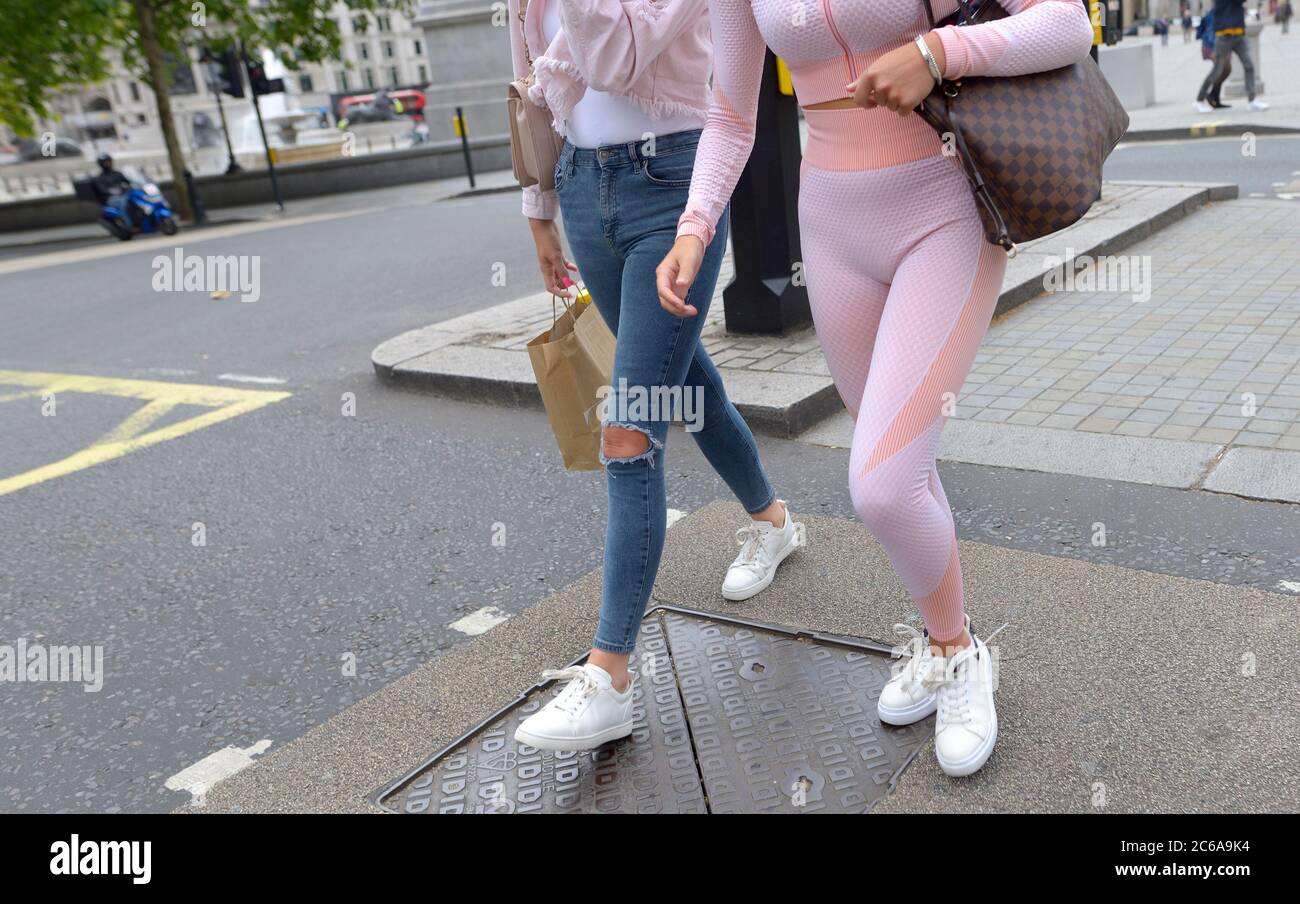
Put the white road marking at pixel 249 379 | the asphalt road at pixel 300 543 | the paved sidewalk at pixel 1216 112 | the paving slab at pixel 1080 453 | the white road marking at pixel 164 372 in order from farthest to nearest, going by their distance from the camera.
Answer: the paved sidewalk at pixel 1216 112
the white road marking at pixel 164 372
the white road marking at pixel 249 379
the paving slab at pixel 1080 453
the asphalt road at pixel 300 543

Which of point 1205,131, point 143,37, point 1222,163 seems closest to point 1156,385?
point 1222,163

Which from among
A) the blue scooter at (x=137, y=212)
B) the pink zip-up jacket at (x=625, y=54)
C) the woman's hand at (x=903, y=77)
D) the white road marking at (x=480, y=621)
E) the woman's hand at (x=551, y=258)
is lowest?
the white road marking at (x=480, y=621)

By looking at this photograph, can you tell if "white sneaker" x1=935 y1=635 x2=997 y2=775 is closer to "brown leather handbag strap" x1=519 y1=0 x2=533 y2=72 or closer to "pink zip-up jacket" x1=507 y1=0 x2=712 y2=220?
"pink zip-up jacket" x1=507 y1=0 x2=712 y2=220

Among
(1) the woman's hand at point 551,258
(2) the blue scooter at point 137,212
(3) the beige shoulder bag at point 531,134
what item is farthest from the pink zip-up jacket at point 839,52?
(2) the blue scooter at point 137,212

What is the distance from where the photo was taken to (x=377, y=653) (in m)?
3.41

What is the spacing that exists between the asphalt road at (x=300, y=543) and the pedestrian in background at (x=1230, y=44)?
1278 cm

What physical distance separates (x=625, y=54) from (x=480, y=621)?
1805mm

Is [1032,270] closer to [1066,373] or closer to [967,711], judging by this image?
[1066,373]

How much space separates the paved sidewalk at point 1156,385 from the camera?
13.5ft

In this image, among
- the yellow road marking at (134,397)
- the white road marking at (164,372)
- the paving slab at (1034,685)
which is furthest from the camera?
the white road marking at (164,372)

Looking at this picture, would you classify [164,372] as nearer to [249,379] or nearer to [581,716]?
[249,379]

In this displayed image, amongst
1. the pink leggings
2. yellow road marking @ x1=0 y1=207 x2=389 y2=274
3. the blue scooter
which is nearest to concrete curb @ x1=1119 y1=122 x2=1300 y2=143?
yellow road marking @ x1=0 y1=207 x2=389 y2=274

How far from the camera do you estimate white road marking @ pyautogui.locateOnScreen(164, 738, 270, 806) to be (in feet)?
9.14

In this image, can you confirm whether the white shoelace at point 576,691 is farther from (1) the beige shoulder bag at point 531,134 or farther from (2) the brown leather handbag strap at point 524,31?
(2) the brown leather handbag strap at point 524,31
